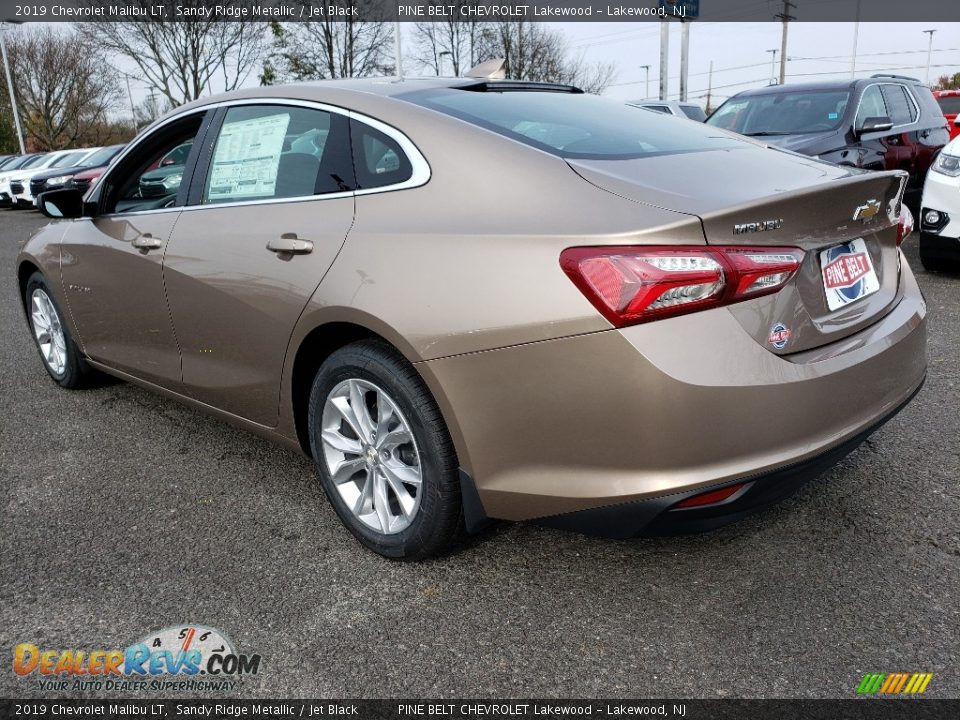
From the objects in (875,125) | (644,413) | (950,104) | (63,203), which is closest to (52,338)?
(63,203)

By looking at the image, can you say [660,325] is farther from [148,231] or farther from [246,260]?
[148,231]

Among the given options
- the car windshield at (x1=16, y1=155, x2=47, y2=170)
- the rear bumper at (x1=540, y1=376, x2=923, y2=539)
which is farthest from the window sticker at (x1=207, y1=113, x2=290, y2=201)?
the car windshield at (x1=16, y1=155, x2=47, y2=170)

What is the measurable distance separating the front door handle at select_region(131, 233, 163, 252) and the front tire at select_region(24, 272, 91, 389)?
3.93 ft

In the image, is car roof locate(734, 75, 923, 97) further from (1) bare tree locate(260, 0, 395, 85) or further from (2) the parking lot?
(1) bare tree locate(260, 0, 395, 85)

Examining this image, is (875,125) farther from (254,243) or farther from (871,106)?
(254,243)

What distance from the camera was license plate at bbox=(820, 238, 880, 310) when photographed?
221 centimetres

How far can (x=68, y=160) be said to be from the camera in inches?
845

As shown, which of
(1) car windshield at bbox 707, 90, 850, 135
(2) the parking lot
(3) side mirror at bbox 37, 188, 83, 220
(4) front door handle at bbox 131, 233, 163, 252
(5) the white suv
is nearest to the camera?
(2) the parking lot

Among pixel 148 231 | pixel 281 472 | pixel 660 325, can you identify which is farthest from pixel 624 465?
pixel 148 231

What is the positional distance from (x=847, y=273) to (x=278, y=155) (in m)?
1.97

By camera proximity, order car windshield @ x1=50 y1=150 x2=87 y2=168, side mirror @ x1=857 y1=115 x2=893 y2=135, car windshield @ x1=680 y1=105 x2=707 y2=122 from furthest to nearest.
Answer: car windshield @ x1=50 y1=150 x2=87 y2=168 → car windshield @ x1=680 y1=105 x2=707 y2=122 → side mirror @ x1=857 y1=115 x2=893 y2=135

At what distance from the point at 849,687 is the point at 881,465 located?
1381mm

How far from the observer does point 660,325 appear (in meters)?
1.93

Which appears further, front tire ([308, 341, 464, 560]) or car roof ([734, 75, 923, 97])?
car roof ([734, 75, 923, 97])
